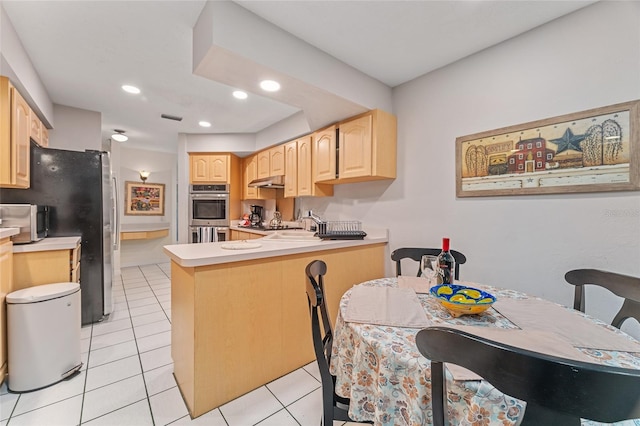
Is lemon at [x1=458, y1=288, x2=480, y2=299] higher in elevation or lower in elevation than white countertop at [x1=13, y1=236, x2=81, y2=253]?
lower

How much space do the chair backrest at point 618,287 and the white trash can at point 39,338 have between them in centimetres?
315

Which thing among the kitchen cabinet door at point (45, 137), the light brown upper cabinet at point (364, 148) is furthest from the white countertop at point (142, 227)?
the light brown upper cabinet at point (364, 148)

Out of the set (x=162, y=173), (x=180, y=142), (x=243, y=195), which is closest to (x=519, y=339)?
(x=243, y=195)

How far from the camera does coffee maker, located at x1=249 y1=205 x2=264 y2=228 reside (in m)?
4.40

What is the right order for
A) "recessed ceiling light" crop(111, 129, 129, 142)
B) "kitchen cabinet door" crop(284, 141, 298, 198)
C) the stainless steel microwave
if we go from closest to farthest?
the stainless steel microwave, "kitchen cabinet door" crop(284, 141, 298, 198), "recessed ceiling light" crop(111, 129, 129, 142)

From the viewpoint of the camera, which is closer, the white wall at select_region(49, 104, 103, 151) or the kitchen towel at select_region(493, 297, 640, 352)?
the kitchen towel at select_region(493, 297, 640, 352)

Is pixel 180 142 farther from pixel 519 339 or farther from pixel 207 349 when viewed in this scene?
pixel 519 339

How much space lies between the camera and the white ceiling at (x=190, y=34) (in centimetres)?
161

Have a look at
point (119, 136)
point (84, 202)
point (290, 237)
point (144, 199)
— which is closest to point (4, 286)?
point (84, 202)

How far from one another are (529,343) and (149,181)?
6.38 metres

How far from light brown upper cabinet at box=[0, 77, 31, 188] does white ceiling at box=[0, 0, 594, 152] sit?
0.39m

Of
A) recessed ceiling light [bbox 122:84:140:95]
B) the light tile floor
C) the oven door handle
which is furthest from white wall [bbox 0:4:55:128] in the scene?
the light tile floor

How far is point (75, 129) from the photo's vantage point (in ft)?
10.8

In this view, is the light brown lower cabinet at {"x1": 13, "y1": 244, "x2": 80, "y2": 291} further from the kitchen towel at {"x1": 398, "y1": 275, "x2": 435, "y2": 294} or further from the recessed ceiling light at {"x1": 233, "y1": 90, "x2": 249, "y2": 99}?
the kitchen towel at {"x1": 398, "y1": 275, "x2": 435, "y2": 294}
